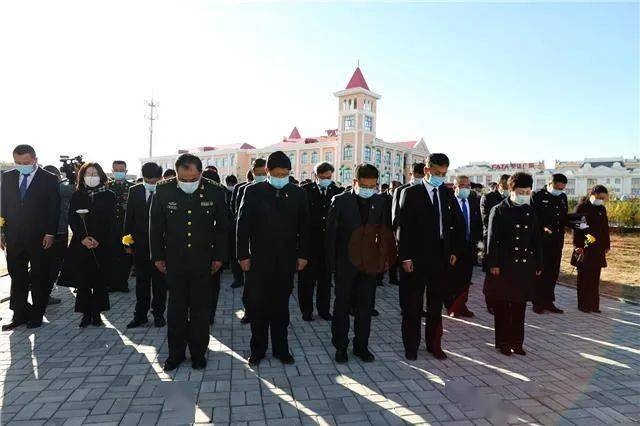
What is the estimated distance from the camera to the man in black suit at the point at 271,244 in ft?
14.7

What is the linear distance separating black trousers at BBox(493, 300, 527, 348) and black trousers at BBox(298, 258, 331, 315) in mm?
2424

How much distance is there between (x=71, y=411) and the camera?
3.48 meters

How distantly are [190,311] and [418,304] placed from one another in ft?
8.50

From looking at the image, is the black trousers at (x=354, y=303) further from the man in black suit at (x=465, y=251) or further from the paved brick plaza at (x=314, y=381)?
the man in black suit at (x=465, y=251)

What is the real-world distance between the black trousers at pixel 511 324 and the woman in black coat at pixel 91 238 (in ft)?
17.6

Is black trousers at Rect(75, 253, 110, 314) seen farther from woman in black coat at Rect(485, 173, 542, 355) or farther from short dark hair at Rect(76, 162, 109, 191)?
woman in black coat at Rect(485, 173, 542, 355)

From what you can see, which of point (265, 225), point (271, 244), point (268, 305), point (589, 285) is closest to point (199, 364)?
point (268, 305)

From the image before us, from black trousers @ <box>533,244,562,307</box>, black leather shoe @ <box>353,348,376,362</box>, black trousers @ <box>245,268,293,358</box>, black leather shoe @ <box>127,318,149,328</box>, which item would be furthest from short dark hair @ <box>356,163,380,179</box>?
black trousers @ <box>533,244,562,307</box>

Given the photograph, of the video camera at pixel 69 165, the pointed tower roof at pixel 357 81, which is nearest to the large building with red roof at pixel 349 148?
the pointed tower roof at pixel 357 81

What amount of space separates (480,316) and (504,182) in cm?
337

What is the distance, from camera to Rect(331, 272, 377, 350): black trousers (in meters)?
4.68

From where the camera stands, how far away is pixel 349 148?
65.5 meters

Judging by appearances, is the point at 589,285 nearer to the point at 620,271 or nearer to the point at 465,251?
the point at 465,251

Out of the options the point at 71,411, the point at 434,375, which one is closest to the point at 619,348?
the point at 434,375
